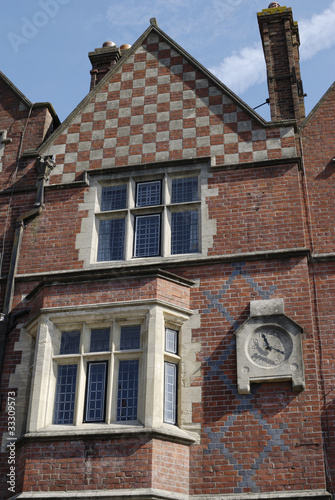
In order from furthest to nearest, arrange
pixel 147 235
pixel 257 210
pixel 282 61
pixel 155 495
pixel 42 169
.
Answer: pixel 282 61
pixel 42 169
pixel 147 235
pixel 257 210
pixel 155 495

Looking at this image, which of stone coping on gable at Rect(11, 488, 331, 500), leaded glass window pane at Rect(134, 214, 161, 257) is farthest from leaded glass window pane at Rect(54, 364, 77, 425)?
leaded glass window pane at Rect(134, 214, 161, 257)

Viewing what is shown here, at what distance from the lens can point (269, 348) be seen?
10.5 m

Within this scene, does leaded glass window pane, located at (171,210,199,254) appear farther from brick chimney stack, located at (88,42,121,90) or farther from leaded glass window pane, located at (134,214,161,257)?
brick chimney stack, located at (88,42,121,90)

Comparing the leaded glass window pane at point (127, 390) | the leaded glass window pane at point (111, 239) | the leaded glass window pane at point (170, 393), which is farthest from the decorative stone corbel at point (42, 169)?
the leaded glass window pane at point (170, 393)

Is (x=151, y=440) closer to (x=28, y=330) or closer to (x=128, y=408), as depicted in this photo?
(x=128, y=408)

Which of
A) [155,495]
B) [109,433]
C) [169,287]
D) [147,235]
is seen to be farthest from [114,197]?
[155,495]

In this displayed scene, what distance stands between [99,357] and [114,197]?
3529 millimetres

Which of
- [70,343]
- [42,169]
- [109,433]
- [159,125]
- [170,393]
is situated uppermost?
[159,125]

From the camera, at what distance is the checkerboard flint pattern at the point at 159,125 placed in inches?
508

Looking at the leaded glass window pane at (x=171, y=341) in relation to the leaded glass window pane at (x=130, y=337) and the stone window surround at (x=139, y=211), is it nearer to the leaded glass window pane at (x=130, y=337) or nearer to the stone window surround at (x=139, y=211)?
the leaded glass window pane at (x=130, y=337)

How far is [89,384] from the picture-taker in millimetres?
10742

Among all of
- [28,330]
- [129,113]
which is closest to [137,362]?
[28,330]

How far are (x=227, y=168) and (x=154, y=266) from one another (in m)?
2.40

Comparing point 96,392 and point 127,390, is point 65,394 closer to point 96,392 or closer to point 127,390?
point 96,392
